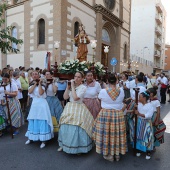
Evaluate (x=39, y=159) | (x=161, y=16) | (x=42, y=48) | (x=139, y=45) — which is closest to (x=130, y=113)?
(x=39, y=159)

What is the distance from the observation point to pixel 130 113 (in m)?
4.48

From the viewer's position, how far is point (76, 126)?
13.4 feet

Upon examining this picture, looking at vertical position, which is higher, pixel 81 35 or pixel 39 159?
pixel 81 35

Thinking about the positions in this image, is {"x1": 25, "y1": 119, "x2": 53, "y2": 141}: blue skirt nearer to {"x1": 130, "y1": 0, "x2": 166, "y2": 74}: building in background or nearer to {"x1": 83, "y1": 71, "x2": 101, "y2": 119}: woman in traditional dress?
{"x1": 83, "y1": 71, "x2": 101, "y2": 119}: woman in traditional dress

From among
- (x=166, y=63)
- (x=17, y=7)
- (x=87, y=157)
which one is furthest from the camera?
(x=166, y=63)

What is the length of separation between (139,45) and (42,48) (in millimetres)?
30044

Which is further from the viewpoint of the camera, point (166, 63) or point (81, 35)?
point (166, 63)

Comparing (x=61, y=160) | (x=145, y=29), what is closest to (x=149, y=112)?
(x=61, y=160)

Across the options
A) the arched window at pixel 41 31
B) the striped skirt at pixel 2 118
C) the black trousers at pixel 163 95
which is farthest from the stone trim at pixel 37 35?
the striped skirt at pixel 2 118

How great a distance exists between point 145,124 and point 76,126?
1453 millimetres

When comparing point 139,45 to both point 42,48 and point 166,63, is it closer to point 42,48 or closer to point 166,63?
point 166,63

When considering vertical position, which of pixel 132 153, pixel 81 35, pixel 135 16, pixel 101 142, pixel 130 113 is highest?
pixel 135 16

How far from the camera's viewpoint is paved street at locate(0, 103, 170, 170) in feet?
12.5

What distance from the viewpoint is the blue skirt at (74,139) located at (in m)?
4.07
